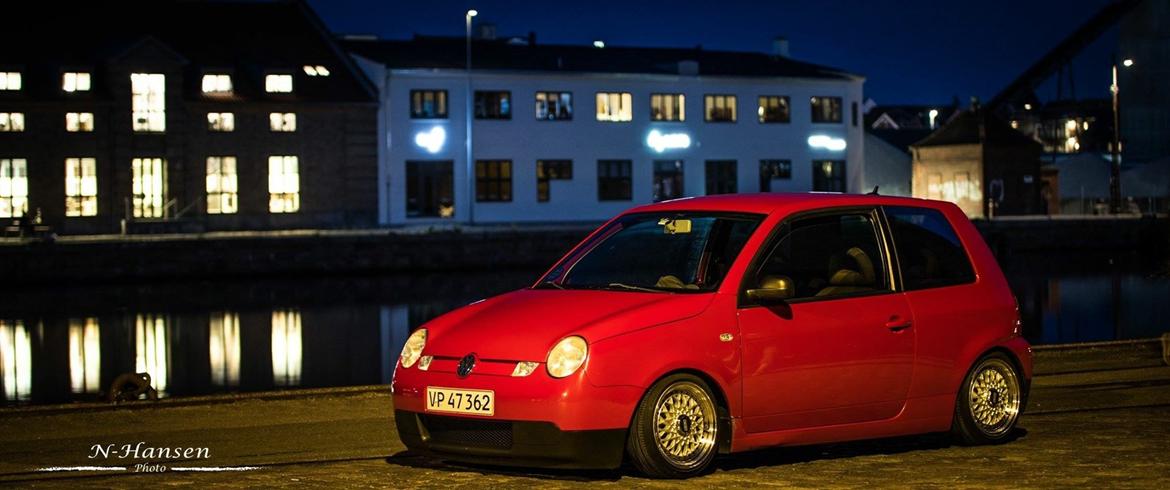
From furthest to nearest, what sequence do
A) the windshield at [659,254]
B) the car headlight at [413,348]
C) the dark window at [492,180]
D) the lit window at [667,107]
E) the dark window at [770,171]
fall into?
the dark window at [770,171], the lit window at [667,107], the dark window at [492,180], the windshield at [659,254], the car headlight at [413,348]

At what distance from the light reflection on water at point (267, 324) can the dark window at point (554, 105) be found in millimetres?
16559

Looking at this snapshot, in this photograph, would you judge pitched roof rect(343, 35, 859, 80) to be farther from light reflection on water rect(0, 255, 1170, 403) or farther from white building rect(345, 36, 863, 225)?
light reflection on water rect(0, 255, 1170, 403)

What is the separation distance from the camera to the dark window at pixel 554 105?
235 ft

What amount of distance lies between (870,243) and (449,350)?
2.92m

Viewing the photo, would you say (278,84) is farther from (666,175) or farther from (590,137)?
(666,175)

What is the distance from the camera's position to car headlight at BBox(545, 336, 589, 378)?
27.6ft

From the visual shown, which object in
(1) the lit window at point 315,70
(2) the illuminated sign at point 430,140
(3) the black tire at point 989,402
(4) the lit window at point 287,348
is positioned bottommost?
(4) the lit window at point 287,348

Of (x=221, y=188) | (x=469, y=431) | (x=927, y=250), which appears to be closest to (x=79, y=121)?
(x=221, y=188)

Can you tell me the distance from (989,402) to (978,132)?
70337 mm

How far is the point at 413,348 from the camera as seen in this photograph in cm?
914

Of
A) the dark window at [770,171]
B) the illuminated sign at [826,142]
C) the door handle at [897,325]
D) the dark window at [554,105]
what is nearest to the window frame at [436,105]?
the dark window at [554,105]

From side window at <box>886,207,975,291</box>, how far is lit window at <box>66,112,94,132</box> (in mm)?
57758

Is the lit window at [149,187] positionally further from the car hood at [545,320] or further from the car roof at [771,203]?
the car hood at [545,320]

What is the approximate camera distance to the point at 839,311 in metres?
9.59
